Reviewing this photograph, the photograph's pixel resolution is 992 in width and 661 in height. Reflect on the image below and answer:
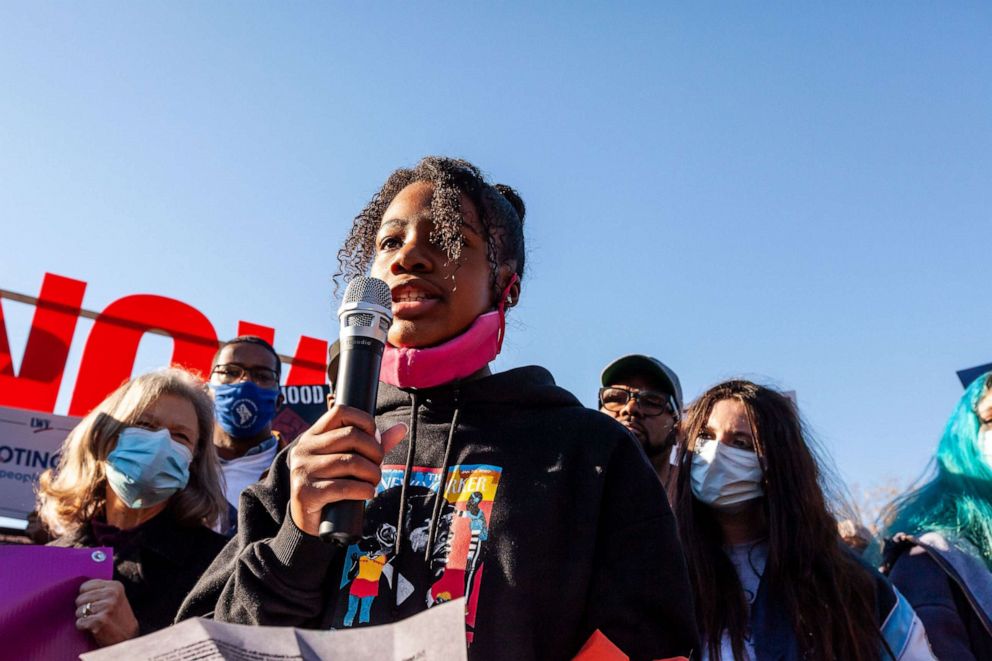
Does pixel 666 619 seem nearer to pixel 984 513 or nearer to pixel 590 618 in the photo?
pixel 590 618

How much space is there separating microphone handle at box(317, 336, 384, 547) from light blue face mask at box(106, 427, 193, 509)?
213cm

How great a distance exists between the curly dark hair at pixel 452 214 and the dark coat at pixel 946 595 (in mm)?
2138

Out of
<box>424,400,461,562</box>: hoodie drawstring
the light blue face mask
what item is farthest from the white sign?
<box>424,400,461,562</box>: hoodie drawstring

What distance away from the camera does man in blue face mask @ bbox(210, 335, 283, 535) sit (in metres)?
5.54

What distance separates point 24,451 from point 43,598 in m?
4.17

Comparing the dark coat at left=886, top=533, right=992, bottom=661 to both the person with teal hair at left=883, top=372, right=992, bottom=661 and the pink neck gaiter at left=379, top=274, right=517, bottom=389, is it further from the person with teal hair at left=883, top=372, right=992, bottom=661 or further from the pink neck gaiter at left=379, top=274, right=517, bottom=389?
the pink neck gaiter at left=379, top=274, right=517, bottom=389

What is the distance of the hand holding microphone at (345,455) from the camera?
1518 millimetres

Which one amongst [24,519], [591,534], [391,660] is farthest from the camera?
[24,519]

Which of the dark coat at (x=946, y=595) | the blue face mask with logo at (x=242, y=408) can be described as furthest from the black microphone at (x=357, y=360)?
the blue face mask with logo at (x=242, y=408)

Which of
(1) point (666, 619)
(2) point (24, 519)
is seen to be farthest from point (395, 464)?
(2) point (24, 519)

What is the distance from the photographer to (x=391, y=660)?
3.78 feet

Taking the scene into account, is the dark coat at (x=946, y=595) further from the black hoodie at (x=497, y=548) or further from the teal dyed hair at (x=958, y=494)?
the black hoodie at (x=497, y=548)

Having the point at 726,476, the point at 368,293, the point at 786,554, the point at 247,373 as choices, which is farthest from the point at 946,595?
the point at 247,373

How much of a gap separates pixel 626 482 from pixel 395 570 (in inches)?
20.1
